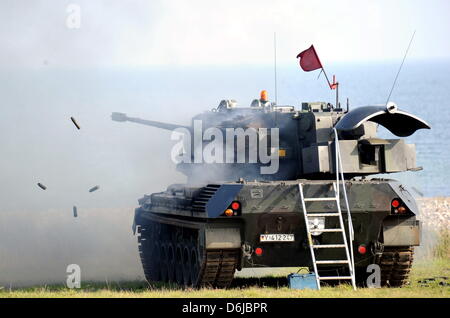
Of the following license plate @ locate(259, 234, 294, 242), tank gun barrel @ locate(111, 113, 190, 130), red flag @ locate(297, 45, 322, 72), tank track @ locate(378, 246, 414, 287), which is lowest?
tank track @ locate(378, 246, 414, 287)

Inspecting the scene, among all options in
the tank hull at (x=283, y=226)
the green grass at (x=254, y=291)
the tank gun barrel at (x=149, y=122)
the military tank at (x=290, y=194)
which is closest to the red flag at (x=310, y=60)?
the military tank at (x=290, y=194)

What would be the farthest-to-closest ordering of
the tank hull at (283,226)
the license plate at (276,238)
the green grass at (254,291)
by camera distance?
the license plate at (276,238) < the tank hull at (283,226) < the green grass at (254,291)

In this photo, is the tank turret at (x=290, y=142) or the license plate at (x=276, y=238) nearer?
the license plate at (x=276, y=238)

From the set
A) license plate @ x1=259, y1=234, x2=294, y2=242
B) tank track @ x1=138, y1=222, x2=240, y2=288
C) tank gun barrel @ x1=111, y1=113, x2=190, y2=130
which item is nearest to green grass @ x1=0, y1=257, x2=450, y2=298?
tank track @ x1=138, y1=222, x2=240, y2=288

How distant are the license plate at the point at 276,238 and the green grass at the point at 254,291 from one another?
0.71 m

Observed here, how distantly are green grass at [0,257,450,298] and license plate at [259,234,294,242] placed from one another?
0.71 meters

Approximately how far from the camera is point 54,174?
29.1 m

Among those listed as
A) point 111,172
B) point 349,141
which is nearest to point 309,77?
point 111,172

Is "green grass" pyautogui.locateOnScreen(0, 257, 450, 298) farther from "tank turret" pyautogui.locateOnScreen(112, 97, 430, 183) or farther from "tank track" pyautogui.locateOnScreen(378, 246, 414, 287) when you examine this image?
"tank turret" pyautogui.locateOnScreen(112, 97, 430, 183)

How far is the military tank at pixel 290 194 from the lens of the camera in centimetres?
1920

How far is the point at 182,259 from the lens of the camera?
70.4ft

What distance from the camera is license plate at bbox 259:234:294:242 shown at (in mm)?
19391

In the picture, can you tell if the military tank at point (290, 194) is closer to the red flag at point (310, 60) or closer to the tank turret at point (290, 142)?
the tank turret at point (290, 142)
